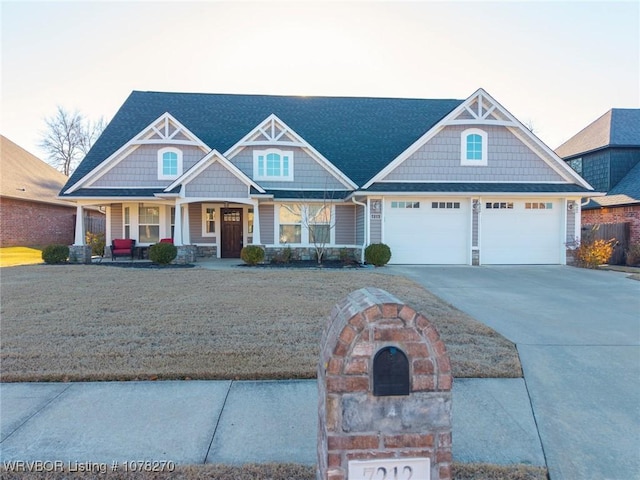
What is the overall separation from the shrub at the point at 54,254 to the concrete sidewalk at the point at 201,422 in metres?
13.0

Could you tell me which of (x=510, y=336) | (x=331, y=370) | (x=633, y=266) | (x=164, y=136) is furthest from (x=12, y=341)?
(x=633, y=266)

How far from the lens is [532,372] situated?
4480mm

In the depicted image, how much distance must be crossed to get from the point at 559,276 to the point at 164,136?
16.1 meters

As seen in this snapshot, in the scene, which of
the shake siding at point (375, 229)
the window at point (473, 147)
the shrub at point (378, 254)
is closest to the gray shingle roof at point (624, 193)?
the window at point (473, 147)

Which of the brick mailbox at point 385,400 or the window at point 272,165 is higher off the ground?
the window at point 272,165

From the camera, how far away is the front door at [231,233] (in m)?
17.8

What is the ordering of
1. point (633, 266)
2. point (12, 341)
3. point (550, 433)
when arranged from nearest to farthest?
1. point (550, 433)
2. point (12, 341)
3. point (633, 266)

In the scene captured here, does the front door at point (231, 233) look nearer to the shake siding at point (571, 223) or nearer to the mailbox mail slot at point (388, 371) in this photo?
the shake siding at point (571, 223)

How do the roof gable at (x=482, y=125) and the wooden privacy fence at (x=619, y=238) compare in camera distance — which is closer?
the roof gable at (x=482, y=125)

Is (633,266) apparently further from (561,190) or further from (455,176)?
(455,176)

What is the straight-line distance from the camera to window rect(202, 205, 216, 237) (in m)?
17.7

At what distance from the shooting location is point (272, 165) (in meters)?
17.2

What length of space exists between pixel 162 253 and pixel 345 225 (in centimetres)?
760

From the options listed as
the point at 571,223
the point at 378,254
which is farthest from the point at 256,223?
the point at 571,223
